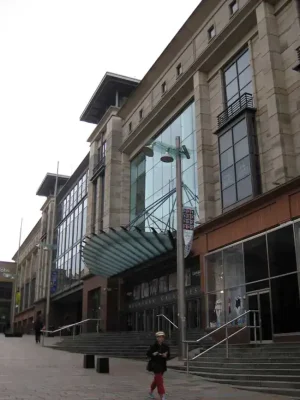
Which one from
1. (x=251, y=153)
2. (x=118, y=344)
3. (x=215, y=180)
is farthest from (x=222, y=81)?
(x=118, y=344)

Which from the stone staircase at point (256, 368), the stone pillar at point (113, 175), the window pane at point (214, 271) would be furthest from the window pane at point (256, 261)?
the stone pillar at point (113, 175)

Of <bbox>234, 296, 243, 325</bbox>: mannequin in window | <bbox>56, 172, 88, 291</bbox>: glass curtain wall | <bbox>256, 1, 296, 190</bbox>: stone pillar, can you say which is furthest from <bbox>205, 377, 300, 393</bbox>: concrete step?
<bbox>56, 172, 88, 291</bbox>: glass curtain wall

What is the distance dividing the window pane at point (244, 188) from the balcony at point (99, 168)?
20385mm

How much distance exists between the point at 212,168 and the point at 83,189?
2577 centimetres

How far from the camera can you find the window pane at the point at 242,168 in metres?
21.4

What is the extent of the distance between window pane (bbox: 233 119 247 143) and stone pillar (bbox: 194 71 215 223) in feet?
8.79

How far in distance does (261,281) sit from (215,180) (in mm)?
7061

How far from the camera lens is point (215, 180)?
24.6 meters

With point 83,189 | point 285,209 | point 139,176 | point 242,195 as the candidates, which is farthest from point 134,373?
point 83,189

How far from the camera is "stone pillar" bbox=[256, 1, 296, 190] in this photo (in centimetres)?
1925

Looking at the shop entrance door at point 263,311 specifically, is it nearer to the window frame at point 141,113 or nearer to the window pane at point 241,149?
the window pane at point 241,149

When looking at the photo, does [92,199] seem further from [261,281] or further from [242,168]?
[261,281]

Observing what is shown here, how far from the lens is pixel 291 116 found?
19.8m

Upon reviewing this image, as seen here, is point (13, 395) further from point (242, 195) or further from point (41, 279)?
point (41, 279)
